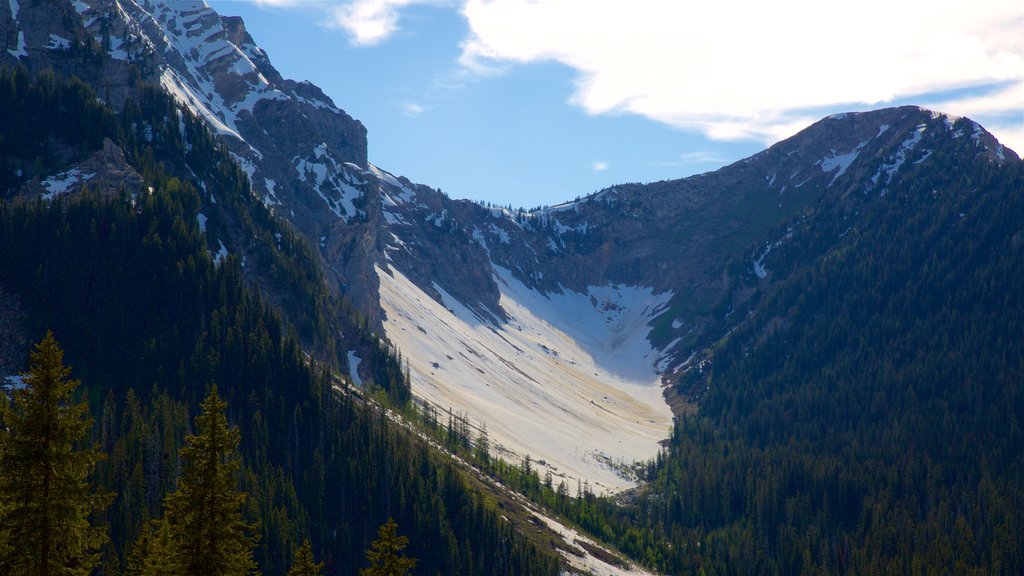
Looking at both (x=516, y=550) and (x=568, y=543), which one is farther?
(x=568, y=543)

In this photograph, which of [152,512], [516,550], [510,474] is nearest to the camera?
[152,512]

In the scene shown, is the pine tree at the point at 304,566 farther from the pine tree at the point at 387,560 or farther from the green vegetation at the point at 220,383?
the green vegetation at the point at 220,383

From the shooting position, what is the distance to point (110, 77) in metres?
190

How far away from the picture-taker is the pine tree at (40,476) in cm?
2741

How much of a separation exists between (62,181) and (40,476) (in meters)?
141

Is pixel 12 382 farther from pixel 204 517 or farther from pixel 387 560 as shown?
→ pixel 204 517

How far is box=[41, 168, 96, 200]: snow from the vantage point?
491ft

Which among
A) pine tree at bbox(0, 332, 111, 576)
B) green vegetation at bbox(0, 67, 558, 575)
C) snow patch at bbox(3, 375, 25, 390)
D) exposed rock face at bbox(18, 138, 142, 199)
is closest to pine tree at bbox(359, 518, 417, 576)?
pine tree at bbox(0, 332, 111, 576)

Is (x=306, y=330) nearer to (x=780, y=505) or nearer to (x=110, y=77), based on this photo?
(x=110, y=77)

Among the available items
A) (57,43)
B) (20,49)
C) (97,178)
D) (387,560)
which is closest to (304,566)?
(387,560)

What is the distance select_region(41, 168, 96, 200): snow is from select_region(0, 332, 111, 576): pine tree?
443ft

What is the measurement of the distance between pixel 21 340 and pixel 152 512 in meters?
36.5

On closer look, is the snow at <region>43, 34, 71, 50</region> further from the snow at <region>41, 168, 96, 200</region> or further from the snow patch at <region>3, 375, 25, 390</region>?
the snow patch at <region>3, 375, 25, 390</region>

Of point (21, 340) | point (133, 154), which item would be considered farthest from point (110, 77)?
point (21, 340)
